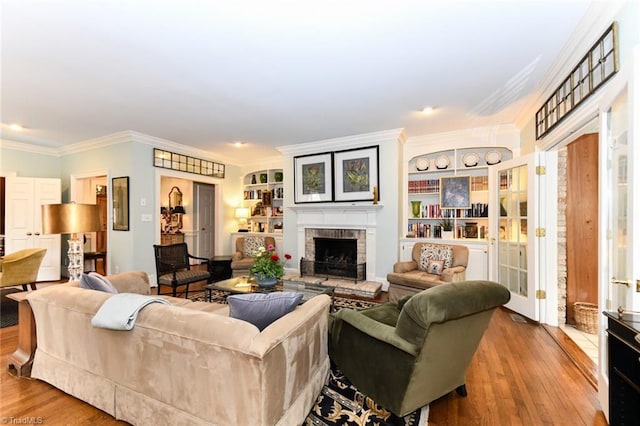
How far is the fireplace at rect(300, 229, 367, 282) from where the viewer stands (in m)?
4.89

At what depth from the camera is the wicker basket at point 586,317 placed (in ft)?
9.65

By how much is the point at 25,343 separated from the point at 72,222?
1.37 metres

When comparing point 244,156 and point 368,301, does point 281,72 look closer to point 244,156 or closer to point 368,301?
point 368,301

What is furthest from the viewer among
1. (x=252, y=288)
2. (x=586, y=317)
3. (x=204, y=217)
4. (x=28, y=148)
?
(x=204, y=217)

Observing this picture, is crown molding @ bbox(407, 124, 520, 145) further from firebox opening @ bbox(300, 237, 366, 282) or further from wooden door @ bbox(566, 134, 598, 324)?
firebox opening @ bbox(300, 237, 366, 282)

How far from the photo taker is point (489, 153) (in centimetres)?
457

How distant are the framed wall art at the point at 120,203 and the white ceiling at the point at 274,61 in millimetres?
926

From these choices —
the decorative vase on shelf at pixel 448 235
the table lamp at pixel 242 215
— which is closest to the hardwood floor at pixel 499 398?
the decorative vase on shelf at pixel 448 235

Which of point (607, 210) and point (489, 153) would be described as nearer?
point (607, 210)

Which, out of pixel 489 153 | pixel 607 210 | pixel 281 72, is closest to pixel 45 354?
pixel 281 72

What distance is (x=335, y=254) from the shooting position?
5270 mm

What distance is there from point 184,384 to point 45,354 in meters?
1.42

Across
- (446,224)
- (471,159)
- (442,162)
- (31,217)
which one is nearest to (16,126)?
(31,217)

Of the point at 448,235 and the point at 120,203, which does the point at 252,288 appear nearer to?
the point at 120,203
